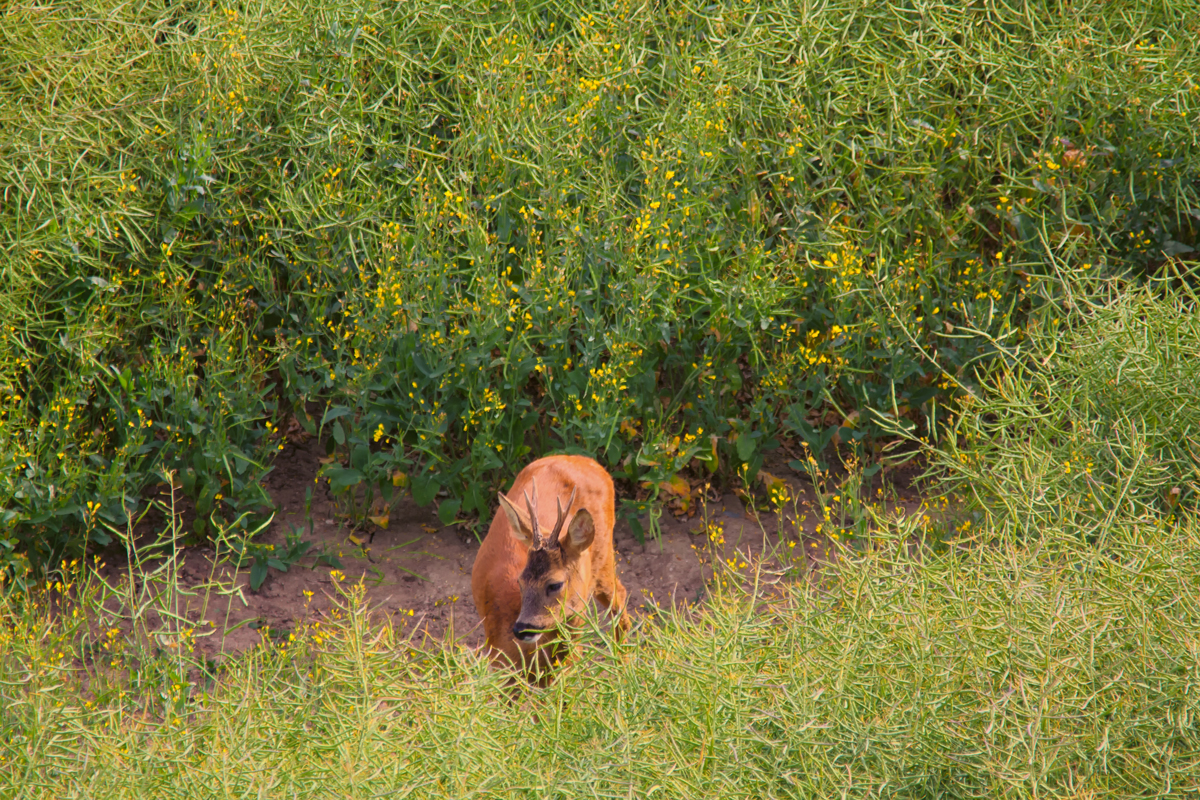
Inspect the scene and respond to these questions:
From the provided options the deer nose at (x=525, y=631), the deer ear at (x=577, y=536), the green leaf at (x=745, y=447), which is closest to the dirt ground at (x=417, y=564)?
the green leaf at (x=745, y=447)

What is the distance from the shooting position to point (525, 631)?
3.94m

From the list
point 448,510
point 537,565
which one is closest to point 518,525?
point 537,565

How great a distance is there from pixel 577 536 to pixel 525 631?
41 centimetres

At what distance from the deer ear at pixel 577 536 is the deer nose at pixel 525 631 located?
323mm

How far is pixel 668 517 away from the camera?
5.74m

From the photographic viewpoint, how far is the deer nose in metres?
3.94

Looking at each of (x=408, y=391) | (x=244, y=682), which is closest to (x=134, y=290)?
(x=408, y=391)

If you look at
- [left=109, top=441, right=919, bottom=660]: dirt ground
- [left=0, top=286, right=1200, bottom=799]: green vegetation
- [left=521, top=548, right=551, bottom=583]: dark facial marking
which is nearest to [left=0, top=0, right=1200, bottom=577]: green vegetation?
[left=109, top=441, right=919, bottom=660]: dirt ground

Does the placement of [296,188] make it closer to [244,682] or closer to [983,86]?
[244,682]

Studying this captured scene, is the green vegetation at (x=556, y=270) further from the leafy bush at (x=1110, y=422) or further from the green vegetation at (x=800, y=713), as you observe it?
the green vegetation at (x=800, y=713)

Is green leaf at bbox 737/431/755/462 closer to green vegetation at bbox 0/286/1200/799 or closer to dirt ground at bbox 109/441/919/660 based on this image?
dirt ground at bbox 109/441/919/660

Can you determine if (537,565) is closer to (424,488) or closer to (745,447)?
(424,488)

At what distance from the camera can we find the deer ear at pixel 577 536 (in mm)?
4137

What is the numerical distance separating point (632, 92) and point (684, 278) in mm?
1360
